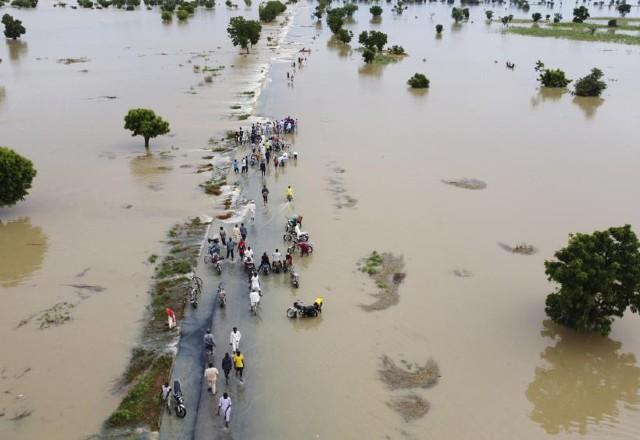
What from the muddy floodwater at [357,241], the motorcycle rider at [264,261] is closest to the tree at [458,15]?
the muddy floodwater at [357,241]

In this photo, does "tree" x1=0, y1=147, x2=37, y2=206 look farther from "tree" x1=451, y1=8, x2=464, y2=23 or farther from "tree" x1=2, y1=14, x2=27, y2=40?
"tree" x1=451, y1=8, x2=464, y2=23

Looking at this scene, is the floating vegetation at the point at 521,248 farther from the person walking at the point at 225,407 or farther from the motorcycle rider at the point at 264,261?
the person walking at the point at 225,407

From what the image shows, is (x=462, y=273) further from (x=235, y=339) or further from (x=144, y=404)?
(x=144, y=404)

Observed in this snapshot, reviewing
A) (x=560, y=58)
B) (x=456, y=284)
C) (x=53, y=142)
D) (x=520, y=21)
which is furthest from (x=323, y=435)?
(x=520, y=21)

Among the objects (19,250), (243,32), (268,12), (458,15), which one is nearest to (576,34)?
(458,15)

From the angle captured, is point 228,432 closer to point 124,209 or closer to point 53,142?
point 124,209

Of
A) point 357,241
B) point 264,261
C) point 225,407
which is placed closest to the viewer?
point 225,407
